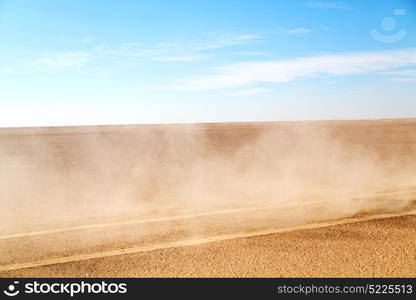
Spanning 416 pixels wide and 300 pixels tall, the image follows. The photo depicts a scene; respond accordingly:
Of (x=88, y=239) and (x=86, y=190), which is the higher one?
(x=86, y=190)

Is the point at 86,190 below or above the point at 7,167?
below

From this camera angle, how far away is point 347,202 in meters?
8.39

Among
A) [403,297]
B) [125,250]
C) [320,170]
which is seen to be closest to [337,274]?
[403,297]

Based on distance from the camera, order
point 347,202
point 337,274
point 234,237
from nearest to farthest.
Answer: point 337,274 < point 234,237 < point 347,202

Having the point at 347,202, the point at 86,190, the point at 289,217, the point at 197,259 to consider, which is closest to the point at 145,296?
the point at 197,259

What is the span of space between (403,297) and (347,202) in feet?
14.0

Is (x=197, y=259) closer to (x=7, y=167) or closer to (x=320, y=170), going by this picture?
(x=320, y=170)

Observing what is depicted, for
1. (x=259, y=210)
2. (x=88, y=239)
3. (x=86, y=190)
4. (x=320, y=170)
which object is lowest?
(x=88, y=239)

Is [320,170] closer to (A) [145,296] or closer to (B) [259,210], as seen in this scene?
(B) [259,210]

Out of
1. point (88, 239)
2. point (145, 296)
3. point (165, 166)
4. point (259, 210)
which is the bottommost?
point (145, 296)

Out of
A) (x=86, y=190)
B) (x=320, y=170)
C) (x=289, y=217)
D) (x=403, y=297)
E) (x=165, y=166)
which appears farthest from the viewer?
(x=165, y=166)

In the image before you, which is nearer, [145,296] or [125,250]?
[145,296]

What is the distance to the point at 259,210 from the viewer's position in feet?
25.7

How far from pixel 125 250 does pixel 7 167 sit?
44.4 ft
